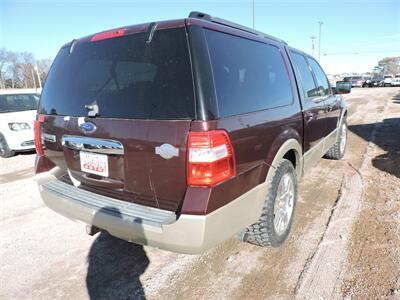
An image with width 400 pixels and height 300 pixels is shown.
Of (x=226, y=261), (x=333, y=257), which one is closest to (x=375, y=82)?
(x=333, y=257)

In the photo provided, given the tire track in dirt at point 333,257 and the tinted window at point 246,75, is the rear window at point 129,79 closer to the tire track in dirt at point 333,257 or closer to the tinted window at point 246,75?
the tinted window at point 246,75

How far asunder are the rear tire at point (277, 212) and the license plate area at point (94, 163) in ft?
4.40

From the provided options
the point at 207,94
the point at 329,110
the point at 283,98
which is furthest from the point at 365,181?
the point at 207,94

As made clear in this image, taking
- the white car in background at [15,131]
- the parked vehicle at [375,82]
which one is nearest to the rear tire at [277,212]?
the white car in background at [15,131]

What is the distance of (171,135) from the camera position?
2.06 metres

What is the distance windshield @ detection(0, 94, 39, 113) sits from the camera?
7.72 meters

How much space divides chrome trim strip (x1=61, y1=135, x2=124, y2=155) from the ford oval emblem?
6 cm

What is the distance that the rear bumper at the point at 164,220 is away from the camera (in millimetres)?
2070

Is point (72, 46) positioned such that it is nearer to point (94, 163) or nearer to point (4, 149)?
point (94, 163)

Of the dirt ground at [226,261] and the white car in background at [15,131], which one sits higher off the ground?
the white car in background at [15,131]

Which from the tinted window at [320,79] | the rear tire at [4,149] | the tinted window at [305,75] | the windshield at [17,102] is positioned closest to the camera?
the tinted window at [305,75]

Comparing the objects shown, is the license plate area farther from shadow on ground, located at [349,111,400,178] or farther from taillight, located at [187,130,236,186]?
shadow on ground, located at [349,111,400,178]

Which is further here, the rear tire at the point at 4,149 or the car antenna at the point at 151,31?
the rear tire at the point at 4,149

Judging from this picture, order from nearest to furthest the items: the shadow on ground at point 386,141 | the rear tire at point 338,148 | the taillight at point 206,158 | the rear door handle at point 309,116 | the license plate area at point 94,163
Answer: the taillight at point 206,158, the license plate area at point 94,163, the rear door handle at point 309,116, the shadow on ground at point 386,141, the rear tire at point 338,148
